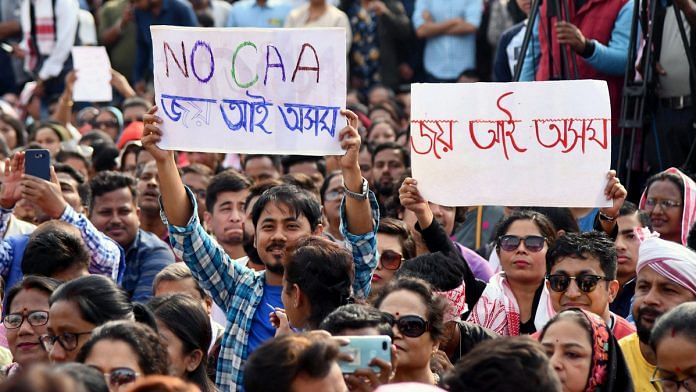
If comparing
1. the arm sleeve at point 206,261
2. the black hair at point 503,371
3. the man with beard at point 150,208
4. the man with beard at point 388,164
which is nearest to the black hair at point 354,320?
the black hair at point 503,371

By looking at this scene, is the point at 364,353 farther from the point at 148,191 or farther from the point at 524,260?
the point at 148,191

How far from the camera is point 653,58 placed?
7.50 meters

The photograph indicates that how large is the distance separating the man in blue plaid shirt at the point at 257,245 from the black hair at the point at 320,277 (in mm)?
192

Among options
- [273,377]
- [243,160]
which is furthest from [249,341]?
[243,160]

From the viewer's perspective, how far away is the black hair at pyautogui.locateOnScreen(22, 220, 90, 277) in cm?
608

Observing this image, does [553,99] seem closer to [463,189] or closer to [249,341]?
[463,189]

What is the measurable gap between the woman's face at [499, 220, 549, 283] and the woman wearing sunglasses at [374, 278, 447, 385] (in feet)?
4.28

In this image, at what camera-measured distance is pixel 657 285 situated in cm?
548

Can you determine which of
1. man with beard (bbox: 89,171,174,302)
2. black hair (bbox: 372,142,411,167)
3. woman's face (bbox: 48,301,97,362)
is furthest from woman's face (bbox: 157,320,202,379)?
black hair (bbox: 372,142,411,167)

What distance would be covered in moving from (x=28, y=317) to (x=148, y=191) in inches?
121

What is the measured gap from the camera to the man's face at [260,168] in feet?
30.1

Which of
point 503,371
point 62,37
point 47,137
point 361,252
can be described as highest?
point 503,371

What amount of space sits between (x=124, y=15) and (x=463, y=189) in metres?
8.74

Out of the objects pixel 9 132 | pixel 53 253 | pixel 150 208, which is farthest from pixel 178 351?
pixel 9 132
